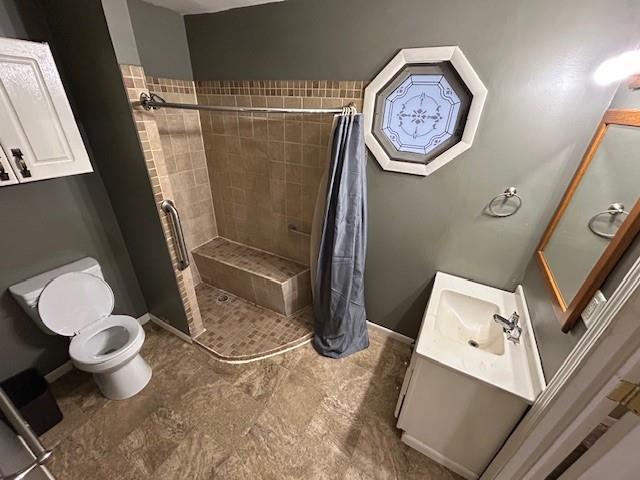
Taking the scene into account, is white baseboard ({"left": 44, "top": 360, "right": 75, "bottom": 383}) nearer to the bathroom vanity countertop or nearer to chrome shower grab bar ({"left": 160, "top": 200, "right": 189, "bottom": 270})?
chrome shower grab bar ({"left": 160, "top": 200, "right": 189, "bottom": 270})

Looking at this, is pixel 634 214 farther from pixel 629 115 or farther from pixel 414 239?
pixel 414 239

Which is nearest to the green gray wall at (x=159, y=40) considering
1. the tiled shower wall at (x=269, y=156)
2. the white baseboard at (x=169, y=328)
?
the tiled shower wall at (x=269, y=156)

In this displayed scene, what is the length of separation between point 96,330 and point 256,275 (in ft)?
3.63

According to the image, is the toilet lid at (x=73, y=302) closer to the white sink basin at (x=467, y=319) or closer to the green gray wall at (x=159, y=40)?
the green gray wall at (x=159, y=40)

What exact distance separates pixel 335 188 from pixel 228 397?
1.54m

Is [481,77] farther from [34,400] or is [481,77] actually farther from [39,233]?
[34,400]

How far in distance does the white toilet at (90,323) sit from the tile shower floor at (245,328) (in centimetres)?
50

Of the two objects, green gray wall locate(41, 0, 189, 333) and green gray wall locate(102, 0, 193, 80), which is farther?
green gray wall locate(102, 0, 193, 80)

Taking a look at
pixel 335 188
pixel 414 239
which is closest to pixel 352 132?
pixel 335 188

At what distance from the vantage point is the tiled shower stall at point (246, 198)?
1.87 meters

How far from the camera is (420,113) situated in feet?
5.00

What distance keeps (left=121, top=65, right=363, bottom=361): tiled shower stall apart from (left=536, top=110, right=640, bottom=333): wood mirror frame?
3.84ft

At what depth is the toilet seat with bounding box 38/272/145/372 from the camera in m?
1.49

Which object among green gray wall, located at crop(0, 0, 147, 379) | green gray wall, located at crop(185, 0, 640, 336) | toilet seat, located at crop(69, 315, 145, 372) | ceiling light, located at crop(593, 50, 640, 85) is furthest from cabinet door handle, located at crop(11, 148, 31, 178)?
ceiling light, located at crop(593, 50, 640, 85)
